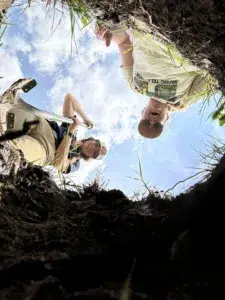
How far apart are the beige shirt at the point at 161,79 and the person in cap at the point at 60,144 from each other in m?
0.95

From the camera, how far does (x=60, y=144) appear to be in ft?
16.8

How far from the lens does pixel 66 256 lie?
7.73 feet

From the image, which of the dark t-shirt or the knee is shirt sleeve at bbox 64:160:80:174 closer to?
the dark t-shirt

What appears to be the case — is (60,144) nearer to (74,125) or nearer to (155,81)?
(74,125)

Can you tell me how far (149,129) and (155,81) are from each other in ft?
2.73

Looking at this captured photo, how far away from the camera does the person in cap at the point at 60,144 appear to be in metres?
4.21

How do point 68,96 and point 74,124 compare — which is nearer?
point 74,124

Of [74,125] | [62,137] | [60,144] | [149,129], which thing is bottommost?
[60,144]

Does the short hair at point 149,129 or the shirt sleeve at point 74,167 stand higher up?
the short hair at point 149,129

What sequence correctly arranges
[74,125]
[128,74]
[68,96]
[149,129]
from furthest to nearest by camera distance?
1. [68,96]
2. [149,129]
3. [74,125]
4. [128,74]

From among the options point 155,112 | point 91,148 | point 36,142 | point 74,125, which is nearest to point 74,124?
point 74,125

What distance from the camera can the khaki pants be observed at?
157 inches

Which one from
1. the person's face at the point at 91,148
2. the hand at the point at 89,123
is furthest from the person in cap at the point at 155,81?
the hand at the point at 89,123

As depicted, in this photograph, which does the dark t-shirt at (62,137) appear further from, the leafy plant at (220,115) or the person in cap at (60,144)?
the leafy plant at (220,115)
